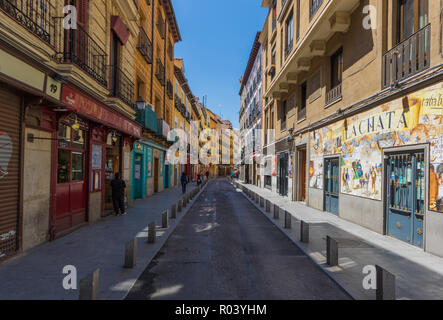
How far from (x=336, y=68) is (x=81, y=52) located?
10976 mm

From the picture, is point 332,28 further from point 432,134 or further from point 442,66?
point 432,134

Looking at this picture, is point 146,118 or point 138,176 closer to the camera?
point 146,118

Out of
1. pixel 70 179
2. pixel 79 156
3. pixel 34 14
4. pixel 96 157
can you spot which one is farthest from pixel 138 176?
pixel 34 14

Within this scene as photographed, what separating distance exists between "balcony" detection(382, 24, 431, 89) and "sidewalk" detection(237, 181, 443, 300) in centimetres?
466

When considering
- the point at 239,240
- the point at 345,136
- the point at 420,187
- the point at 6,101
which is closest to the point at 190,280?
the point at 239,240

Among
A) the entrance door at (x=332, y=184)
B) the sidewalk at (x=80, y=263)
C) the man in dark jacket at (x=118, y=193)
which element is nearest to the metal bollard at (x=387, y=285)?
the sidewalk at (x=80, y=263)

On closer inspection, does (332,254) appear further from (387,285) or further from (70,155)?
(70,155)

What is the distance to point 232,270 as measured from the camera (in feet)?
18.2

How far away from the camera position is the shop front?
259 inches

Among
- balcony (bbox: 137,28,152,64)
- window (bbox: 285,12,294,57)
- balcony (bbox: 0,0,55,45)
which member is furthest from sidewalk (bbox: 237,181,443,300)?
window (bbox: 285,12,294,57)

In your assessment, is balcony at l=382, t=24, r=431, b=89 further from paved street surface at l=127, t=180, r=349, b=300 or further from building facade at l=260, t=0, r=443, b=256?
paved street surface at l=127, t=180, r=349, b=300

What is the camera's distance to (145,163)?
1759cm

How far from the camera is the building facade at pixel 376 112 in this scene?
6.79 meters
